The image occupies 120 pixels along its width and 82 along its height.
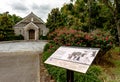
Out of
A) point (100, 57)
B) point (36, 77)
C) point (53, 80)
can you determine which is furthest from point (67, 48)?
Result: point (100, 57)

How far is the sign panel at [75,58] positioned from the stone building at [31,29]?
3486 cm

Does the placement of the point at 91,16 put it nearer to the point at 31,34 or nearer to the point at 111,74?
the point at 111,74

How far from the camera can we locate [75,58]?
4.51 m

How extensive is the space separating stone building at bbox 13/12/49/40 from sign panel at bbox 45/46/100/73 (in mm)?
34863

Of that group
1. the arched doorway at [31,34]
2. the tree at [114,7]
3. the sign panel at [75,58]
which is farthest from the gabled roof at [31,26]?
the sign panel at [75,58]

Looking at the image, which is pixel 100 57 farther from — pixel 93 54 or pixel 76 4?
pixel 76 4

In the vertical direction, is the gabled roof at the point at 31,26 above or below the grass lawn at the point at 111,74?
above

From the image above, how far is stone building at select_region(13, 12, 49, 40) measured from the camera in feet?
130

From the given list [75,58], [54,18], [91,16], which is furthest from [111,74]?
[54,18]

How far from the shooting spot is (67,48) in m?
5.16

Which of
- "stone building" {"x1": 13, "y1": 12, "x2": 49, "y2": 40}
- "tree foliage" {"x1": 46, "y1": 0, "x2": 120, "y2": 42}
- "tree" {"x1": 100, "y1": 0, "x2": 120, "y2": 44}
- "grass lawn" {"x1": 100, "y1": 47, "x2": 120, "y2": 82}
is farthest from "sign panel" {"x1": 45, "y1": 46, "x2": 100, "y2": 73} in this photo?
"stone building" {"x1": 13, "y1": 12, "x2": 49, "y2": 40}

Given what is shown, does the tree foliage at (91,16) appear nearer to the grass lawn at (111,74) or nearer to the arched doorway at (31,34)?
the grass lawn at (111,74)

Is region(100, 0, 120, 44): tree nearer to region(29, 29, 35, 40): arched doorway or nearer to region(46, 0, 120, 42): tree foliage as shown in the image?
region(46, 0, 120, 42): tree foliage

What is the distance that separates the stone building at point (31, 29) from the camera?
39.5 metres
